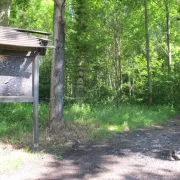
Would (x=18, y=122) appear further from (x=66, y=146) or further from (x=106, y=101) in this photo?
(x=106, y=101)

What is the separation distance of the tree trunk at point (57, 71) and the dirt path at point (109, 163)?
4.36 ft

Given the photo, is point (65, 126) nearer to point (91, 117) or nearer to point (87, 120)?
point (87, 120)

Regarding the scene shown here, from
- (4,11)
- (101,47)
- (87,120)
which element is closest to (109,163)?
(87,120)

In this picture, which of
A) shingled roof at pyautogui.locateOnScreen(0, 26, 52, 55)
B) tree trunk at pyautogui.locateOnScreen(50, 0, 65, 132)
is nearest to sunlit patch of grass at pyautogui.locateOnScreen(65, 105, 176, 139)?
tree trunk at pyautogui.locateOnScreen(50, 0, 65, 132)

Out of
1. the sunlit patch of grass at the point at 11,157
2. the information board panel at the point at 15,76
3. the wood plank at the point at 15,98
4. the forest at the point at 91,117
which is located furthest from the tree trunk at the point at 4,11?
the sunlit patch of grass at the point at 11,157

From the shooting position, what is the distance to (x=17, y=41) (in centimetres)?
564

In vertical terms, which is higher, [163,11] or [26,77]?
[163,11]

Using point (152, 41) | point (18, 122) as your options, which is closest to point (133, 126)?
point (18, 122)

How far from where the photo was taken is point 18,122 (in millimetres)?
8141

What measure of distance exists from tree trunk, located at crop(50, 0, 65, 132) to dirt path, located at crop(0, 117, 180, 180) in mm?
1329

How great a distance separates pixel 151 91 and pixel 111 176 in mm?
12013

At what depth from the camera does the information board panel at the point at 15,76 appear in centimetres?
584

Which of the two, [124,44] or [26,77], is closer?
[26,77]

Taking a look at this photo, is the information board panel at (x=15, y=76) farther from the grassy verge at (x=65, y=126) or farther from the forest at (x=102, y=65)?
the forest at (x=102, y=65)
